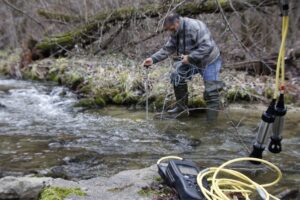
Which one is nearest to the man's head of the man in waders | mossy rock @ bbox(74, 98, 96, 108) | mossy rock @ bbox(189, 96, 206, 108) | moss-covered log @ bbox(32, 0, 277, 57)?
the man in waders

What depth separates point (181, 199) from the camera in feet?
10.6

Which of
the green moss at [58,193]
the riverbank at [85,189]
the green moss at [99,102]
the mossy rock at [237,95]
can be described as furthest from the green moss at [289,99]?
the green moss at [58,193]

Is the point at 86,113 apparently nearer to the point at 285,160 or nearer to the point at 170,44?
the point at 170,44

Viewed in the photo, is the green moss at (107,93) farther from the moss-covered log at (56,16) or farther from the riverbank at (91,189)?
the riverbank at (91,189)

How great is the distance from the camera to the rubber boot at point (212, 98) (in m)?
6.82

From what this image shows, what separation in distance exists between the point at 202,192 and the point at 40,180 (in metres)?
1.30

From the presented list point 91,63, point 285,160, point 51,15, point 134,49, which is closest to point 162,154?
point 285,160

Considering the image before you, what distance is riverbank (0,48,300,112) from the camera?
815cm

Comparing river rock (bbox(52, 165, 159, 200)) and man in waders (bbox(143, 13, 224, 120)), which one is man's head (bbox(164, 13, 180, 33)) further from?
river rock (bbox(52, 165, 159, 200))

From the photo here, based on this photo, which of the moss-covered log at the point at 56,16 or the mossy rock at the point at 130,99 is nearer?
the mossy rock at the point at 130,99

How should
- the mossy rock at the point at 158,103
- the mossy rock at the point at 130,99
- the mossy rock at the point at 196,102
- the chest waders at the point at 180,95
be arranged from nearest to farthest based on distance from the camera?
1. the chest waders at the point at 180,95
2. the mossy rock at the point at 196,102
3. the mossy rock at the point at 158,103
4. the mossy rock at the point at 130,99

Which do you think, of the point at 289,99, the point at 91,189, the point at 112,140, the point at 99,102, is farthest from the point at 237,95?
the point at 91,189

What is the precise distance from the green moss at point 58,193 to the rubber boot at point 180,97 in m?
3.83

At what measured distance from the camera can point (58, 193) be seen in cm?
352
